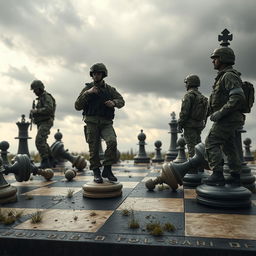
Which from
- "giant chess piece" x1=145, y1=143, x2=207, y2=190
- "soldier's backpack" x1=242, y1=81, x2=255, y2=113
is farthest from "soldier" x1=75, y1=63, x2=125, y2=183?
"soldier's backpack" x1=242, y1=81, x2=255, y2=113

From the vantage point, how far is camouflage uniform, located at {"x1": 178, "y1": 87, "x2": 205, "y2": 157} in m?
4.69

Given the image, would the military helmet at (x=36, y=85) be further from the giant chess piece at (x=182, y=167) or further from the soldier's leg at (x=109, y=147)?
the giant chess piece at (x=182, y=167)

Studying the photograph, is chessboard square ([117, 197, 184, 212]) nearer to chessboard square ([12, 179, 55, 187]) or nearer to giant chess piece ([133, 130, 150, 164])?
chessboard square ([12, 179, 55, 187])

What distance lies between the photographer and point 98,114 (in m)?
3.84

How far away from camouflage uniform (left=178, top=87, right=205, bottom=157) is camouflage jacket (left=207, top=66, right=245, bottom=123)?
128cm

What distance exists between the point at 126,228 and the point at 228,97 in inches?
74.2

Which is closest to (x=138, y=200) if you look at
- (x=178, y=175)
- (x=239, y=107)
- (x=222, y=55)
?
(x=178, y=175)

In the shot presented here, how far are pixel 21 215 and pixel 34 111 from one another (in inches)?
171

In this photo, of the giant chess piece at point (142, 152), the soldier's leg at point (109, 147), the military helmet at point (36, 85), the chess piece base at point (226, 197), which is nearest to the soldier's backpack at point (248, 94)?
the chess piece base at point (226, 197)

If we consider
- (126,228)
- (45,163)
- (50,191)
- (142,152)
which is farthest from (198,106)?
(142,152)

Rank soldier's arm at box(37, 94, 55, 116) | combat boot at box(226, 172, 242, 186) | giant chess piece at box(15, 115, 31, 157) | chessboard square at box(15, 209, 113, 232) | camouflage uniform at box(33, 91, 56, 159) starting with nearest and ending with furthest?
chessboard square at box(15, 209, 113, 232) → combat boot at box(226, 172, 242, 186) → soldier's arm at box(37, 94, 55, 116) → camouflage uniform at box(33, 91, 56, 159) → giant chess piece at box(15, 115, 31, 157)

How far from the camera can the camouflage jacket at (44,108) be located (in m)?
6.74

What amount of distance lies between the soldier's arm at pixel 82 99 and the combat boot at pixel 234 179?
2.07 m

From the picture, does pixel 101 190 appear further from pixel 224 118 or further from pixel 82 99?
pixel 224 118
